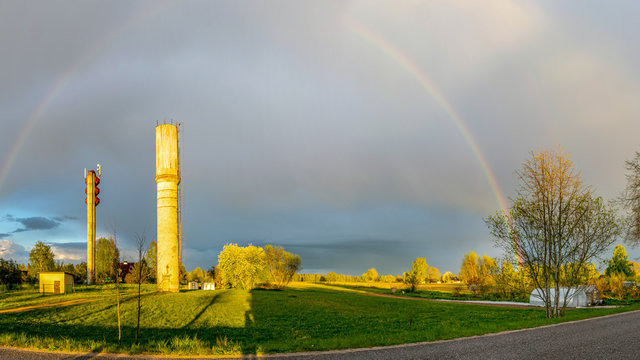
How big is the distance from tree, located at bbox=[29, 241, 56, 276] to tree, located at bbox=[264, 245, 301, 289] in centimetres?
4490

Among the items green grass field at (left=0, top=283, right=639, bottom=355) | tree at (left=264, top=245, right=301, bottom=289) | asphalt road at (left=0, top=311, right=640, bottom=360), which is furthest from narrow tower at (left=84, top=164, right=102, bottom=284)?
asphalt road at (left=0, top=311, right=640, bottom=360)

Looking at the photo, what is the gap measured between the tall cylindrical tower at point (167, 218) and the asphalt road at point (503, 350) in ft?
89.5

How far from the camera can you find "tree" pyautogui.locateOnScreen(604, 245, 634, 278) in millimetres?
94250

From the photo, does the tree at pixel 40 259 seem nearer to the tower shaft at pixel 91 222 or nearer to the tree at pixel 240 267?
the tower shaft at pixel 91 222

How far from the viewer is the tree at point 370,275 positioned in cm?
18562

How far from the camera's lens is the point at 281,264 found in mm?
94375

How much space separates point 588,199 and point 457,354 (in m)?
26.5

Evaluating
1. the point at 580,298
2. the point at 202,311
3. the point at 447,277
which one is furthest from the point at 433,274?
the point at 202,311

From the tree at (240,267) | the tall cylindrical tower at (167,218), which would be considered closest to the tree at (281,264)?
the tree at (240,267)

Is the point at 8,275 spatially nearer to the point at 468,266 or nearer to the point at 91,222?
the point at 91,222

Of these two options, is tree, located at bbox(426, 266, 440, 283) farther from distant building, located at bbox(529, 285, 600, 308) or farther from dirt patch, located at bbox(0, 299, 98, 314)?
dirt patch, located at bbox(0, 299, 98, 314)

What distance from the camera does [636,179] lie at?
47094 millimetres

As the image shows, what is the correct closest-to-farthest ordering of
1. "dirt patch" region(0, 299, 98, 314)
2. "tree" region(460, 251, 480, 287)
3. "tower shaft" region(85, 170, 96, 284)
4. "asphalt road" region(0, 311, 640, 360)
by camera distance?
"asphalt road" region(0, 311, 640, 360)
"dirt patch" region(0, 299, 98, 314)
"tower shaft" region(85, 170, 96, 284)
"tree" region(460, 251, 480, 287)

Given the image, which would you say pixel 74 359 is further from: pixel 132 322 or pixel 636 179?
pixel 636 179
